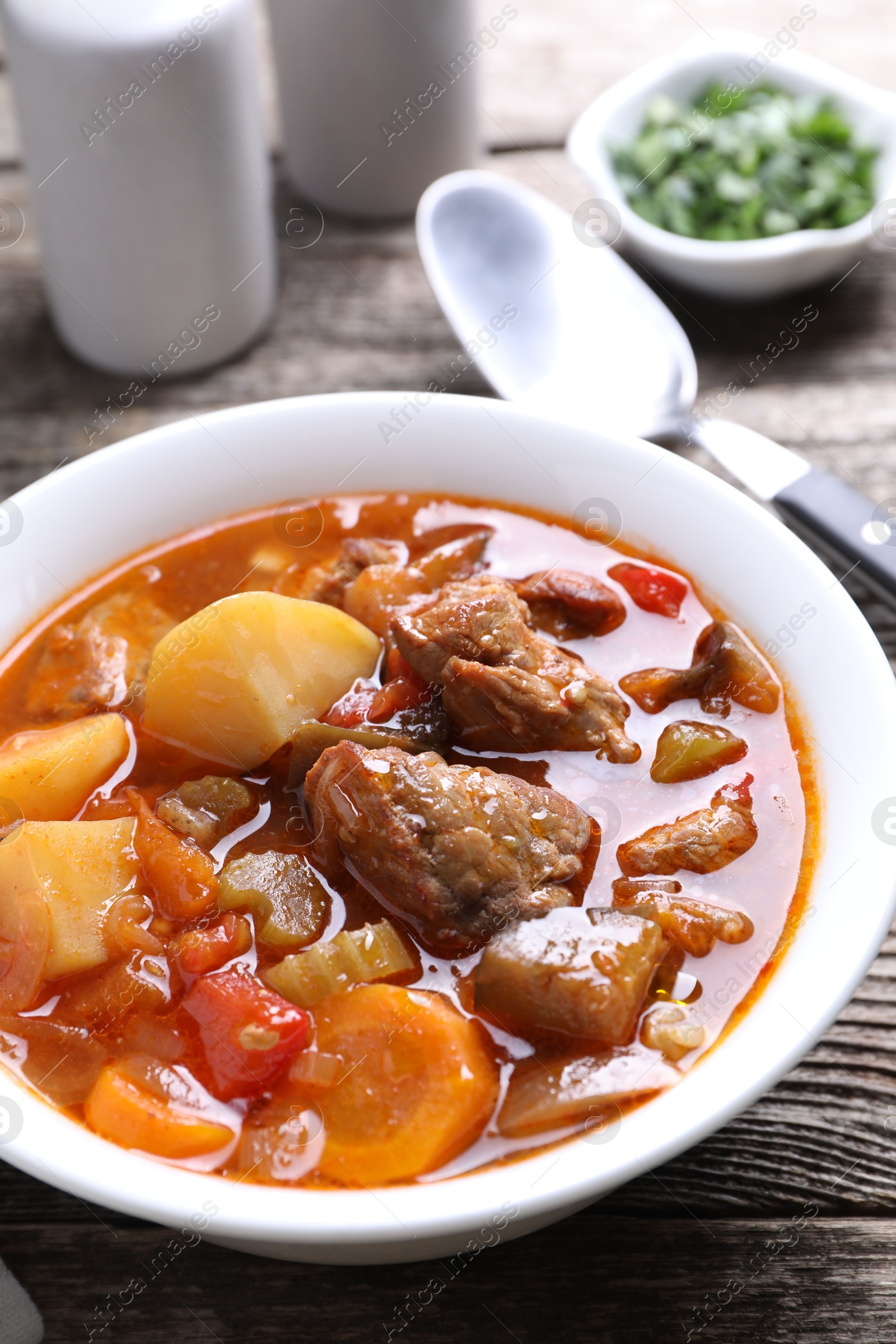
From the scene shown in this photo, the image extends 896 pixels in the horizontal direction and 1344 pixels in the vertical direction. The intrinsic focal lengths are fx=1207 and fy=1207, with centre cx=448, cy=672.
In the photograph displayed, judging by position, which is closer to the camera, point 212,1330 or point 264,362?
point 212,1330

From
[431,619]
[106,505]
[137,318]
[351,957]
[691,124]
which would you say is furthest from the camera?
[691,124]

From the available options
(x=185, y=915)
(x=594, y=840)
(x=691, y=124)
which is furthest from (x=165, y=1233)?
(x=691, y=124)

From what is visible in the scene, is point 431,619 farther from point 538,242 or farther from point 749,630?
point 538,242

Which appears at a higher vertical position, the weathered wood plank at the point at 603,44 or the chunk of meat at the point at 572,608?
the weathered wood plank at the point at 603,44

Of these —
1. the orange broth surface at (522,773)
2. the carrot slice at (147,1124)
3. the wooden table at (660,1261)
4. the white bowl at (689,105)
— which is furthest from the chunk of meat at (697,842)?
the white bowl at (689,105)

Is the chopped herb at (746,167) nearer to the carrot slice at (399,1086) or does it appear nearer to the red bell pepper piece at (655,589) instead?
the red bell pepper piece at (655,589)

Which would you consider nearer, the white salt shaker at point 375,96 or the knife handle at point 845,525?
the knife handle at point 845,525

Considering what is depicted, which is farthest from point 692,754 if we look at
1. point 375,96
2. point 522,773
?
point 375,96
